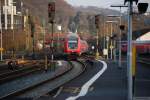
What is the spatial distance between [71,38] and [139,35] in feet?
187

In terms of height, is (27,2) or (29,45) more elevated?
(27,2)

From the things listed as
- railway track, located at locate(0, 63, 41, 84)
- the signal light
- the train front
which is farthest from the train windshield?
the signal light

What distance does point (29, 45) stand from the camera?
4409 inches

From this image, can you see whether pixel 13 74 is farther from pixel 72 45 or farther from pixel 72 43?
pixel 72 43

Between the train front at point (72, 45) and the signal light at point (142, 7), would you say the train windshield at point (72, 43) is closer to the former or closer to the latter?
the train front at point (72, 45)

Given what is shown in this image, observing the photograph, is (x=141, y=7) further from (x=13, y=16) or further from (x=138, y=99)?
(x=13, y=16)

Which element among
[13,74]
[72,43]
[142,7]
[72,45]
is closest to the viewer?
[142,7]

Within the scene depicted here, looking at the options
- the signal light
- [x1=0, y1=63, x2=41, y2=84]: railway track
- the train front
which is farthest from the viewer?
the train front

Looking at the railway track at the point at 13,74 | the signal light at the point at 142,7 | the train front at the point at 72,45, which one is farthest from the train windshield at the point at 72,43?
the signal light at the point at 142,7

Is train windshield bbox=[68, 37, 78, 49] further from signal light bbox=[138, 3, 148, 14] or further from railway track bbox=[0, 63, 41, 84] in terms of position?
signal light bbox=[138, 3, 148, 14]

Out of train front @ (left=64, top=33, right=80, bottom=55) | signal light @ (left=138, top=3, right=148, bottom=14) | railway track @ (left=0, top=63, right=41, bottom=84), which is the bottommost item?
railway track @ (left=0, top=63, right=41, bottom=84)

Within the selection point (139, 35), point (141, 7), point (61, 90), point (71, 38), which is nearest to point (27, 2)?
point (139, 35)

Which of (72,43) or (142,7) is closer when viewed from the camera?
(142,7)

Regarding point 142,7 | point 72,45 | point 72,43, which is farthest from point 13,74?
point 72,43
